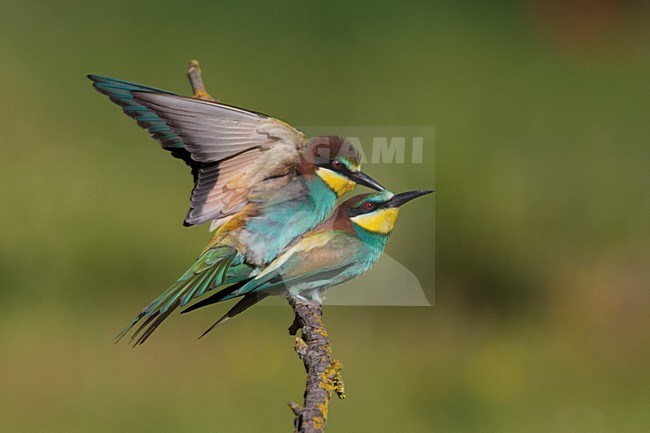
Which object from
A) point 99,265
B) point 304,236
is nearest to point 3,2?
point 99,265

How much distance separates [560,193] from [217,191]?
2443mm

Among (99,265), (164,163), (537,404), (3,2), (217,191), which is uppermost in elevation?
(3,2)

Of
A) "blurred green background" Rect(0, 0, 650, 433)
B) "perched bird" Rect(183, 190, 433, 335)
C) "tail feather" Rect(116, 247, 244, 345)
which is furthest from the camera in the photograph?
"blurred green background" Rect(0, 0, 650, 433)

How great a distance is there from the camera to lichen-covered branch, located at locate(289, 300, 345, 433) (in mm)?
1120

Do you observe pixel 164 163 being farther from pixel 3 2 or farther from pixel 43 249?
pixel 3 2

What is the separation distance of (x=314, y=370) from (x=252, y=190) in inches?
9.2

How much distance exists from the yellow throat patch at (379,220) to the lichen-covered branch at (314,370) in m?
0.12

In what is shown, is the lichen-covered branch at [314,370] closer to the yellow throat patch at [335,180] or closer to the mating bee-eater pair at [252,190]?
Result: the mating bee-eater pair at [252,190]

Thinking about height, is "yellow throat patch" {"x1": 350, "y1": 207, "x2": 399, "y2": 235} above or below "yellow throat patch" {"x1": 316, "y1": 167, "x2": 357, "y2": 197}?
below

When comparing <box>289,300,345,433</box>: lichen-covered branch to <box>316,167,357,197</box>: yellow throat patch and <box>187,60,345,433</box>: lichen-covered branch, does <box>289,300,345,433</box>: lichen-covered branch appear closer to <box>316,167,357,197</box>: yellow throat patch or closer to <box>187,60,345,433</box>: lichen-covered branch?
<box>187,60,345,433</box>: lichen-covered branch

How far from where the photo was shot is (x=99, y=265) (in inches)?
135

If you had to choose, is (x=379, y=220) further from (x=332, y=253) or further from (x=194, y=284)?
(x=194, y=284)

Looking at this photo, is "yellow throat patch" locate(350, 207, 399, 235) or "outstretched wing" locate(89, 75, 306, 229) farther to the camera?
"yellow throat patch" locate(350, 207, 399, 235)

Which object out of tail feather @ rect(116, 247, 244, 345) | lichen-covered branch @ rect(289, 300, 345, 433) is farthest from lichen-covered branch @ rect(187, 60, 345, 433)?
tail feather @ rect(116, 247, 244, 345)
